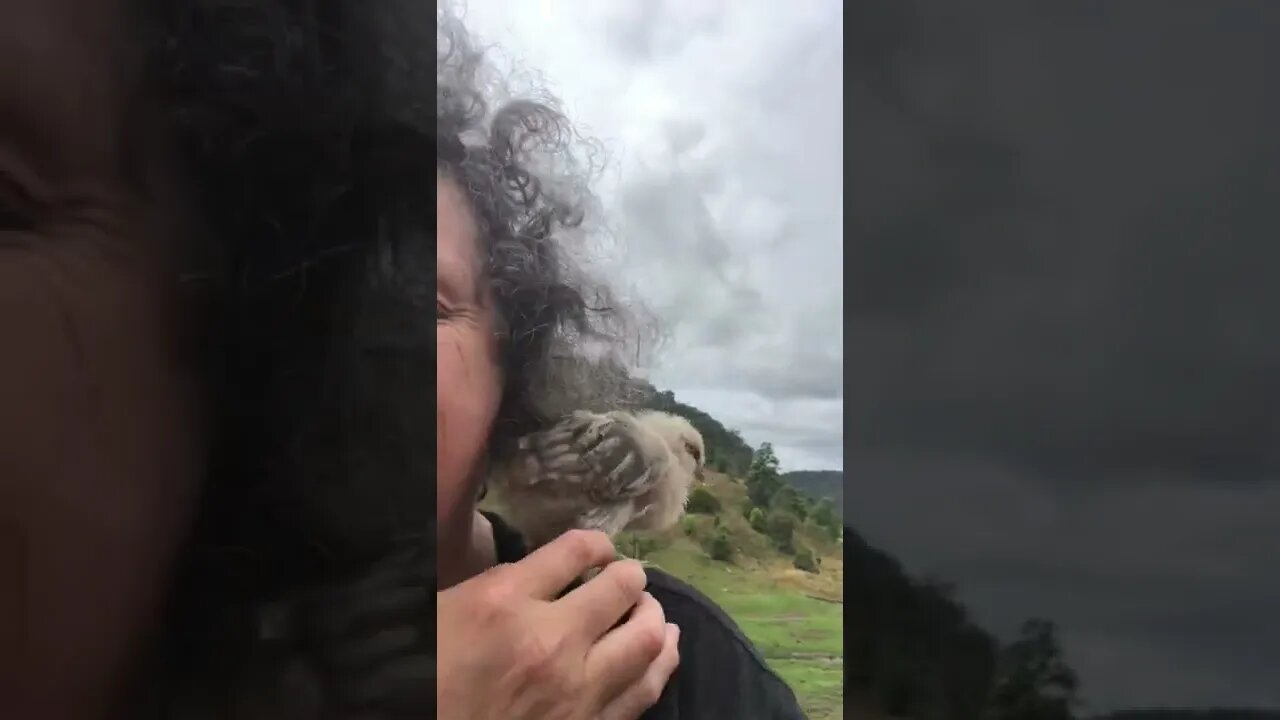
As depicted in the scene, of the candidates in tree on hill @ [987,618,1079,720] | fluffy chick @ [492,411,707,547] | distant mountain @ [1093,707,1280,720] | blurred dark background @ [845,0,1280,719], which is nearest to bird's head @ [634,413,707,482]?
fluffy chick @ [492,411,707,547]

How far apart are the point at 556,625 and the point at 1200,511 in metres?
2.07

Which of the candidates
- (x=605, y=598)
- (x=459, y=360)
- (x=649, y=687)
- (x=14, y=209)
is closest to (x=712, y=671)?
(x=649, y=687)

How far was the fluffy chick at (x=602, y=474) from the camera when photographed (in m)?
3.24

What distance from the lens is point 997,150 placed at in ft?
11.0

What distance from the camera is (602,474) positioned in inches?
128

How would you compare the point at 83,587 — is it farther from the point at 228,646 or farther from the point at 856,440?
the point at 856,440

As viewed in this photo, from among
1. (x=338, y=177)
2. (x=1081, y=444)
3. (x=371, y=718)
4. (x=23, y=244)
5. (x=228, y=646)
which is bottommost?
(x=371, y=718)

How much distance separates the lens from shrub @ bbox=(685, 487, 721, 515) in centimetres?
327

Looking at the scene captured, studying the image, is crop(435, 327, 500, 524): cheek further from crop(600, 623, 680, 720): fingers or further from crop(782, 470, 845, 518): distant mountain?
crop(782, 470, 845, 518): distant mountain

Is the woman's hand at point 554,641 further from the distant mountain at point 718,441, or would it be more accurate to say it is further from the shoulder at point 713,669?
the distant mountain at point 718,441

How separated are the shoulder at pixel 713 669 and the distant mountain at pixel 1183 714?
1015 millimetres

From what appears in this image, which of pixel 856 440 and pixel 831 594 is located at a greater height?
pixel 856 440

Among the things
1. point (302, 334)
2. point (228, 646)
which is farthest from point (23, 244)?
→ point (228, 646)

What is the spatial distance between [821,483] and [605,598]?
758 mm
